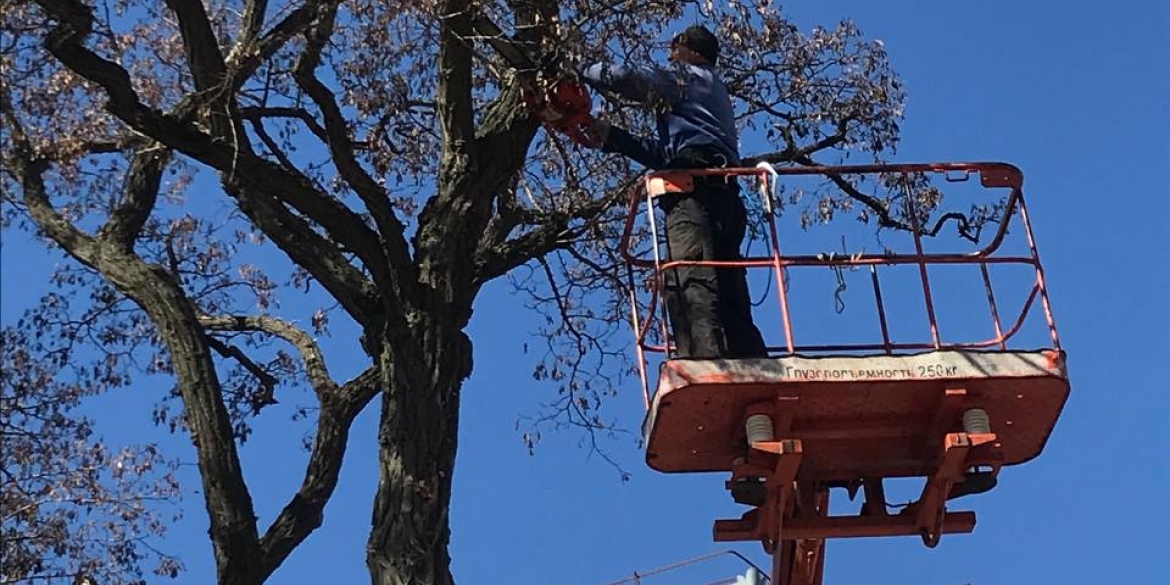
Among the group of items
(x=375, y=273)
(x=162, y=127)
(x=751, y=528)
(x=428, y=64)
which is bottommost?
(x=751, y=528)

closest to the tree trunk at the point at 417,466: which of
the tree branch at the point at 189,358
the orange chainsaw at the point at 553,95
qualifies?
the tree branch at the point at 189,358

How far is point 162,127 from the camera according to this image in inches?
343

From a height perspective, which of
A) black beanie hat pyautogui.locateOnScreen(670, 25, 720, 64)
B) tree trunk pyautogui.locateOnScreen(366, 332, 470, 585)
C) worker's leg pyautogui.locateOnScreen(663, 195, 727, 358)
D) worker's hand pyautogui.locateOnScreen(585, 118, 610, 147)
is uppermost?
black beanie hat pyautogui.locateOnScreen(670, 25, 720, 64)

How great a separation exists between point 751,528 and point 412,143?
3350 millimetres

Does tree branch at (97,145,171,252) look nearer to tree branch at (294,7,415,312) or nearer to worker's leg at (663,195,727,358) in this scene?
tree branch at (294,7,415,312)

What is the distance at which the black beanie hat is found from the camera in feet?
31.4

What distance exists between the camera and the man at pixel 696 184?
8727 mm

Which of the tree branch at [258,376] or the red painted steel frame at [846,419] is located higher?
the tree branch at [258,376]

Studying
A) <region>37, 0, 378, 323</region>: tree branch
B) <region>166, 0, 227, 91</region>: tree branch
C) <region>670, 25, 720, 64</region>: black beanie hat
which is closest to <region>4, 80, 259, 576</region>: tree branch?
<region>37, 0, 378, 323</region>: tree branch

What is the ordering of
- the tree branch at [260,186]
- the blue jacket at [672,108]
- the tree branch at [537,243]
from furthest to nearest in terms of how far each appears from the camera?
the tree branch at [537,243] → the blue jacket at [672,108] → the tree branch at [260,186]

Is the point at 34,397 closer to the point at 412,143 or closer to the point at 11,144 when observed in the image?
the point at 11,144

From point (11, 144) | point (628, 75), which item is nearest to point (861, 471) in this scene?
point (628, 75)

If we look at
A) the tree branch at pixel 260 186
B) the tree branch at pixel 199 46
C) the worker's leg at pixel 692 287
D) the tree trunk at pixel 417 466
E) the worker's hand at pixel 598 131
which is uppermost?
the tree branch at pixel 199 46

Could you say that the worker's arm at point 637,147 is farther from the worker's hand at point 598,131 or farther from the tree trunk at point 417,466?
the tree trunk at point 417,466
